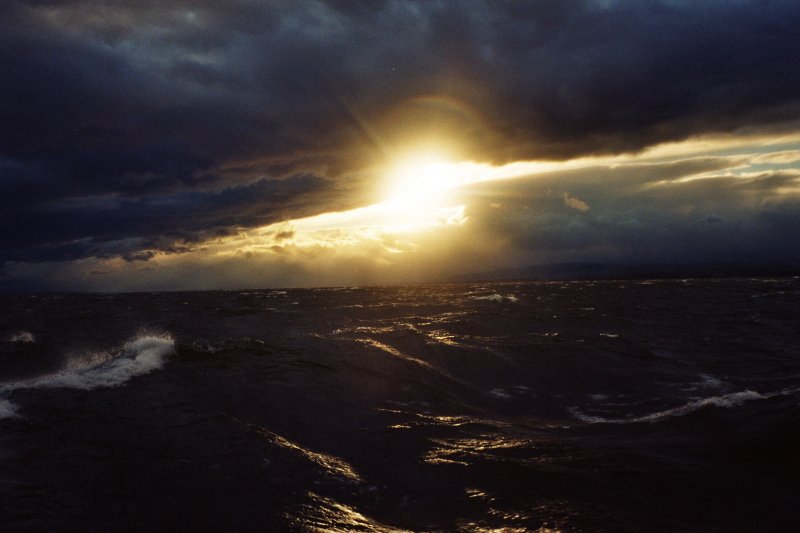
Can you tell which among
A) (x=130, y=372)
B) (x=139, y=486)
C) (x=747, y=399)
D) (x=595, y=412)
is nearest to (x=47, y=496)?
(x=139, y=486)

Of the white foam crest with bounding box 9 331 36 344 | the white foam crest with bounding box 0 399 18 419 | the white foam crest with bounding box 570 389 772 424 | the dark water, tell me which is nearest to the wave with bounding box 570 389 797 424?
the white foam crest with bounding box 570 389 772 424

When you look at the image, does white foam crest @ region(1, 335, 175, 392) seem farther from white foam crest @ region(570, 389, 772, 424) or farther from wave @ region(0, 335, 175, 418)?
white foam crest @ region(570, 389, 772, 424)

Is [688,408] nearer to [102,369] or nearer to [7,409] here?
[7,409]

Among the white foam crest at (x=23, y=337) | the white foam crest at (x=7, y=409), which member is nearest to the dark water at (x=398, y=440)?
the white foam crest at (x=7, y=409)

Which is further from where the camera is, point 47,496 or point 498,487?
point 498,487

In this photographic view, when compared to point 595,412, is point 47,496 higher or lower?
higher

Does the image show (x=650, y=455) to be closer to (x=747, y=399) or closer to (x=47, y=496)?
(x=747, y=399)

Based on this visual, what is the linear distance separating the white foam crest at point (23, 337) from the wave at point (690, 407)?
1343 inches

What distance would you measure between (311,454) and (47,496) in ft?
15.7

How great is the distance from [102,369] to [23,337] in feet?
65.9

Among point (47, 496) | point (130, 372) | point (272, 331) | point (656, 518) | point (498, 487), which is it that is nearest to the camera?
point (656, 518)

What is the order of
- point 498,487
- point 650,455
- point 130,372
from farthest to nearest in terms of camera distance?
point 130,372
point 650,455
point 498,487

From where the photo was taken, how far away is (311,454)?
10930 mm

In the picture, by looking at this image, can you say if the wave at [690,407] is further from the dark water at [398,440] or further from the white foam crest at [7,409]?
the white foam crest at [7,409]
